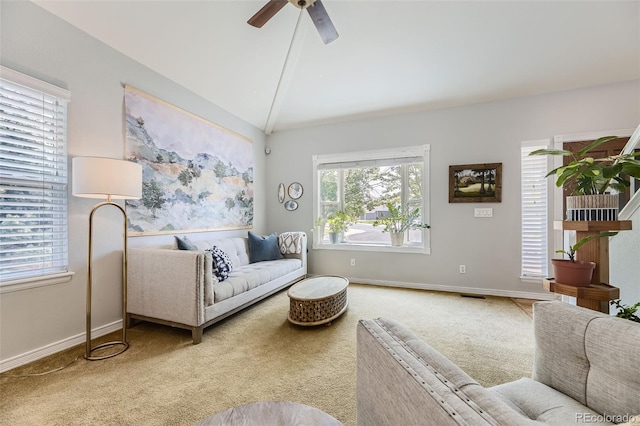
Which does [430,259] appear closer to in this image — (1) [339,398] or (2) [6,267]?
(1) [339,398]

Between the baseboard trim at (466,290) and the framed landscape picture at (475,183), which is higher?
the framed landscape picture at (475,183)

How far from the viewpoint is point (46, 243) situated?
2189 millimetres

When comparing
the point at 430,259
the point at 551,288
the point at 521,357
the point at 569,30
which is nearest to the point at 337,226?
the point at 430,259

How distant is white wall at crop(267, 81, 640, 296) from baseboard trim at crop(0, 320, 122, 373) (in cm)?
311

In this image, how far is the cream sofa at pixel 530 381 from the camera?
0.54 m

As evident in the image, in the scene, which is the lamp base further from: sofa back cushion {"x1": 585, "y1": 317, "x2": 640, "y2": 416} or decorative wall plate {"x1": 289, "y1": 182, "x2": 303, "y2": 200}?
decorative wall plate {"x1": 289, "y1": 182, "x2": 303, "y2": 200}

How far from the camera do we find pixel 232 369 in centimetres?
198

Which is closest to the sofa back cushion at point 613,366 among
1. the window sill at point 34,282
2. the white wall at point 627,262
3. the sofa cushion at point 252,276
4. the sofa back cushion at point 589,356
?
the sofa back cushion at point 589,356

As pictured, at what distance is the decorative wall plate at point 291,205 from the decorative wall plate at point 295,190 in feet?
0.26

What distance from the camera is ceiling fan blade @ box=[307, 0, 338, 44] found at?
2.21m

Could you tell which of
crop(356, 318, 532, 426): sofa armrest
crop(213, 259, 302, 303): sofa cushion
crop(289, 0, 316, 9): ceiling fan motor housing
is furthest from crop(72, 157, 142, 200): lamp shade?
crop(356, 318, 532, 426): sofa armrest

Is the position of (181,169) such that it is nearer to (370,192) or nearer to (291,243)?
(291,243)

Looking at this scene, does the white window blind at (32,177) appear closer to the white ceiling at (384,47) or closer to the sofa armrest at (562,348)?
the white ceiling at (384,47)

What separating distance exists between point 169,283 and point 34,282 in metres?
0.93
